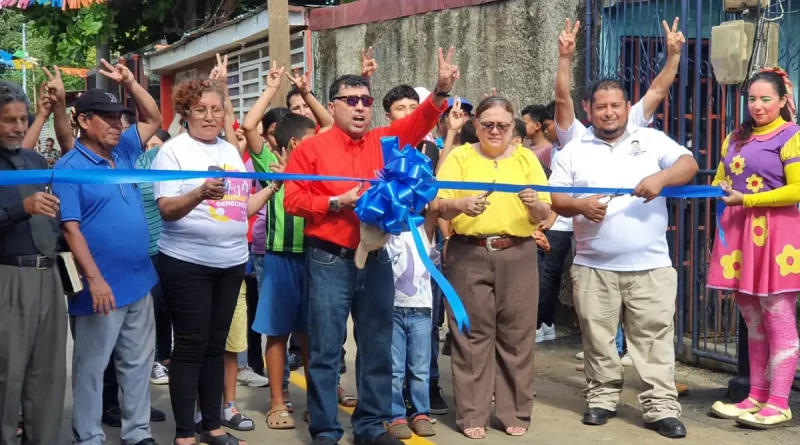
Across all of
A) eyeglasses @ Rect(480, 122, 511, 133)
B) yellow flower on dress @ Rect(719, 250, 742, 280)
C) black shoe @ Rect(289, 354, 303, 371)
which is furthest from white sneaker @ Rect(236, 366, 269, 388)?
yellow flower on dress @ Rect(719, 250, 742, 280)

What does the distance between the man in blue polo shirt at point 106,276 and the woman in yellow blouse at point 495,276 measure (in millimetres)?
1671

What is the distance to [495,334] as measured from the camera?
5875 mm

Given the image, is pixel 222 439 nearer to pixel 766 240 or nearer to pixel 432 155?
pixel 432 155

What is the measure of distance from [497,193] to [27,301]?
249 centimetres

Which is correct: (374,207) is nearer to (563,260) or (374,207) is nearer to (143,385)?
(143,385)

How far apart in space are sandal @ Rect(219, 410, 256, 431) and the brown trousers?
1206 millimetres

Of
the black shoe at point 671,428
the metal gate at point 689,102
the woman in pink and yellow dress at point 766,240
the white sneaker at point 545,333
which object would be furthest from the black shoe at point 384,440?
the white sneaker at point 545,333

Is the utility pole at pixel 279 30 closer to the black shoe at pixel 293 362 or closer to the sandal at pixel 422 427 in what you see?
the black shoe at pixel 293 362

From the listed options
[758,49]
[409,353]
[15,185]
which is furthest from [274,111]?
[758,49]

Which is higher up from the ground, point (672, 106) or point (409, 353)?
point (672, 106)

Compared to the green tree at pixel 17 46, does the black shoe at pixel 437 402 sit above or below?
below

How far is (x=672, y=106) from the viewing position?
732 centimetres

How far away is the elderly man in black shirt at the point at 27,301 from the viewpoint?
4.64m

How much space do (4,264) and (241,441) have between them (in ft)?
5.34
